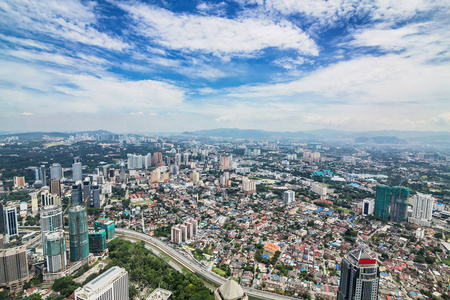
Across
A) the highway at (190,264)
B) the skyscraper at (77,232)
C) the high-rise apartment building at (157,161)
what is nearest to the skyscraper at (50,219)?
the skyscraper at (77,232)

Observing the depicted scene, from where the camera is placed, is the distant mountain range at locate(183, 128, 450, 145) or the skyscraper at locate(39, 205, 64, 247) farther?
the distant mountain range at locate(183, 128, 450, 145)

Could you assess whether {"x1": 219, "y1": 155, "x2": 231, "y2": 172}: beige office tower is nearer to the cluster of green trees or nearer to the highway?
the highway

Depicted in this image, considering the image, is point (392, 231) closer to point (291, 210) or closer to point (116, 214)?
point (291, 210)

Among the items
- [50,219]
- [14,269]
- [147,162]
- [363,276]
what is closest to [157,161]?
[147,162]

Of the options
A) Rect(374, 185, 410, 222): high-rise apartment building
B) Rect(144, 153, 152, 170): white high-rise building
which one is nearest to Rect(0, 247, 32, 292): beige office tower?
Rect(374, 185, 410, 222): high-rise apartment building

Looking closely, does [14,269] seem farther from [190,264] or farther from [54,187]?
[54,187]
